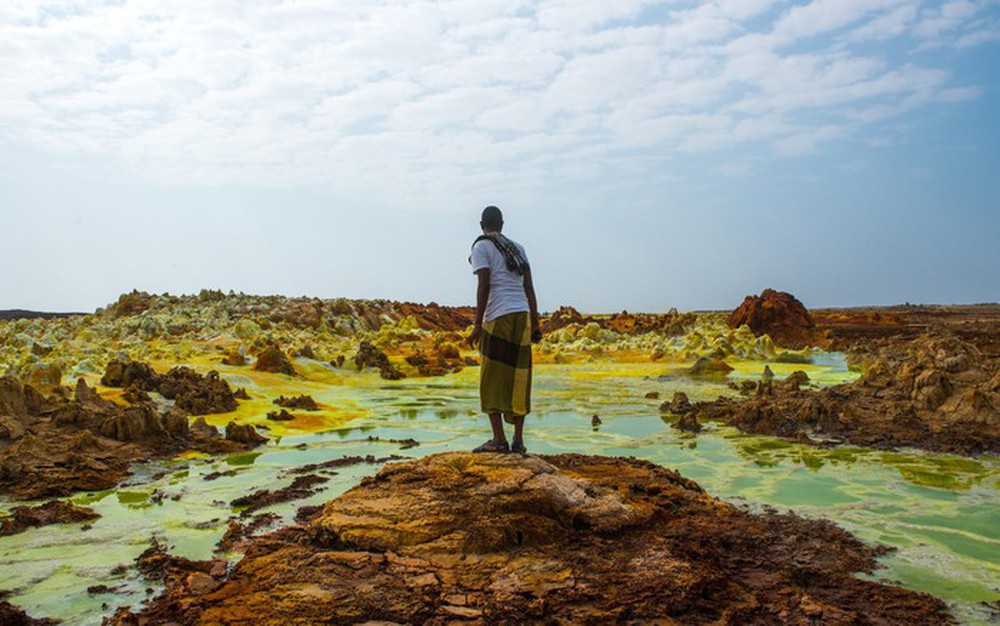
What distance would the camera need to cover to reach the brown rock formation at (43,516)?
205 inches

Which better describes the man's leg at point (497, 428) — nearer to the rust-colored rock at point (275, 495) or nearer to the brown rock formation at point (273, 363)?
the rust-colored rock at point (275, 495)

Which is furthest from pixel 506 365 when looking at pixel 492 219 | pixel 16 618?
pixel 16 618

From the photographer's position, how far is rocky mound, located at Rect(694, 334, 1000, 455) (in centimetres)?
857

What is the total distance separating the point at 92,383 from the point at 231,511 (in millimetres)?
6824

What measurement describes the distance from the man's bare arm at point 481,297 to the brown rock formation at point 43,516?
128 inches

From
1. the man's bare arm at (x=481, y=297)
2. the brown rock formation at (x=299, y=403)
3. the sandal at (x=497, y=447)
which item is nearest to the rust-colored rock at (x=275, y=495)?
the sandal at (x=497, y=447)

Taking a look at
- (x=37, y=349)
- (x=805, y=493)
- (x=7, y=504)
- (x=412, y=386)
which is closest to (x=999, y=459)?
(x=805, y=493)

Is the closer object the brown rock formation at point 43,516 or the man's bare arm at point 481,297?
the man's bare arm at point 481,297

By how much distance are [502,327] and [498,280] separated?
33 cm

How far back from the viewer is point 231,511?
5.66 m

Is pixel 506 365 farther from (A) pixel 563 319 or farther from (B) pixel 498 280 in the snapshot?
(A) pixel 563 319

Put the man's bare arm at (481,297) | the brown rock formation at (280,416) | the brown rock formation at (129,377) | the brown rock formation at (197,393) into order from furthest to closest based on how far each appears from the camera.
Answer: the brown rock formation at (129,377), the brown rock formation at (197,393), the brown rock formation at (280,416), the man's bare arm at (481,297)

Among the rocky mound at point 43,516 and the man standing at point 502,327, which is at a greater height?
the man standing at point 502,327

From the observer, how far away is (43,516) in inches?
213
